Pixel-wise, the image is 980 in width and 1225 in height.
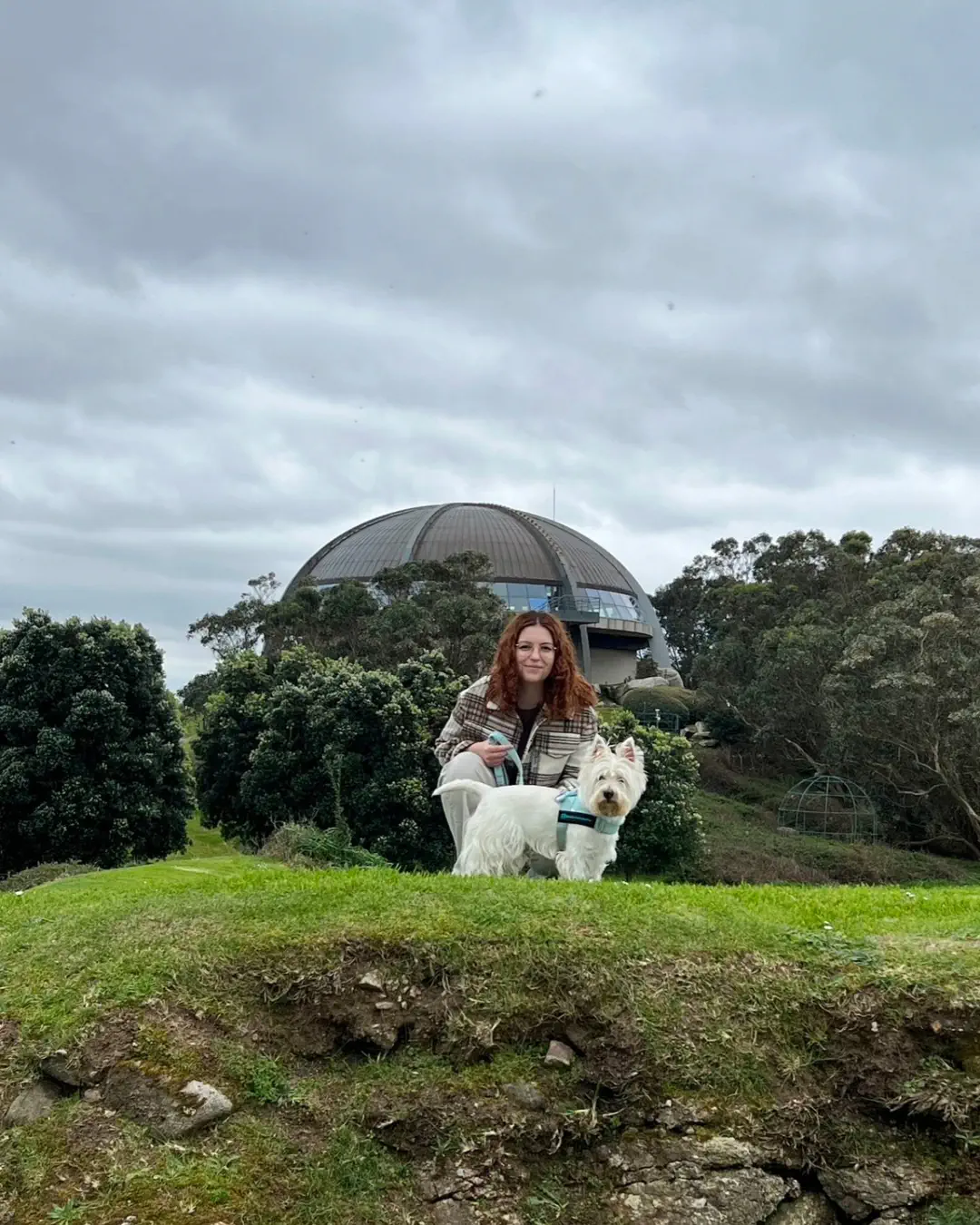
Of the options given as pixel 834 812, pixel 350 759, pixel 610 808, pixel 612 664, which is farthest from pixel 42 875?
pixel 612 664

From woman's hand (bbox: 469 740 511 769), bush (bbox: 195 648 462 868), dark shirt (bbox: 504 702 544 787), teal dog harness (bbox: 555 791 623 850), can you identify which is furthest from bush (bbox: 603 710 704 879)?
teal dog harness (bbox: 555 791 623 850)

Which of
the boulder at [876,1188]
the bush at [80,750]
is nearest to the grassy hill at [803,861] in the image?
the bush at [80,750]

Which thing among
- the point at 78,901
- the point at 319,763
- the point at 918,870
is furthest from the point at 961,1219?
the point at 918,870

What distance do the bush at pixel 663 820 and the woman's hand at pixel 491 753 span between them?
15.7m

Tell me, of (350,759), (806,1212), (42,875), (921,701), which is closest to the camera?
(806,1212)

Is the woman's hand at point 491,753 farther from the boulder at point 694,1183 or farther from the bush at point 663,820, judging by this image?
the bush at point 663,820

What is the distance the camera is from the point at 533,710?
7.98 m

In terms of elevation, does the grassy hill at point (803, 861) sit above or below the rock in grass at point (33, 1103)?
below

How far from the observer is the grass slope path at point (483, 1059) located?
4.67 m

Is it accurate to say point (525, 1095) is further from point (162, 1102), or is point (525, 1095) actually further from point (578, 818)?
point (578, 818)

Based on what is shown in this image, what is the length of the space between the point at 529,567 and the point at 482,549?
3637 millimetres

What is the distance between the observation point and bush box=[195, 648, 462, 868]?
21.2 metres

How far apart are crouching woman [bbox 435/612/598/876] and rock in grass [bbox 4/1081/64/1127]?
3.33 meters

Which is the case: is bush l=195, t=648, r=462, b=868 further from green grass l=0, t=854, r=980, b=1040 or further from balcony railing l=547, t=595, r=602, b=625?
balcony railing l=547, t=595, r=602, b=625
